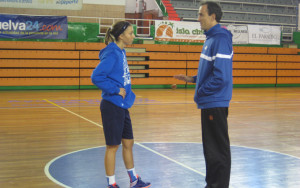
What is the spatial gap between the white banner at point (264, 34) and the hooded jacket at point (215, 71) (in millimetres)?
16653

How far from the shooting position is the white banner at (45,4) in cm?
1723

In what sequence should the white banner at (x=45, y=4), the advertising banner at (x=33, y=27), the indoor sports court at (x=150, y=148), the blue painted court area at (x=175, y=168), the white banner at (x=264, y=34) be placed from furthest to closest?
the white banner at (x=264, y=34), the white banner at (x=45, y=4), the advertising banner at (x=33, y=27), the indoor sports court at (x=150, y=148), the blue painted court area at (x=175, y=168)

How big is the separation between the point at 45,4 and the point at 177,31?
591cm

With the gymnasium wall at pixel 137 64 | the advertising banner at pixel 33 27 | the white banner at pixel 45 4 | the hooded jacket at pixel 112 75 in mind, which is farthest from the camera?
the white banner at pixel 45 4

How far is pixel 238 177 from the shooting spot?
4.06m

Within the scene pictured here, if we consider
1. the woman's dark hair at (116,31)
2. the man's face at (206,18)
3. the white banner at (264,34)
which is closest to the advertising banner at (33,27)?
the white banner at (264,34)

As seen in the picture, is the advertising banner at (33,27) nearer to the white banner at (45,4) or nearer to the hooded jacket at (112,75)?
the white banner at (45,4)

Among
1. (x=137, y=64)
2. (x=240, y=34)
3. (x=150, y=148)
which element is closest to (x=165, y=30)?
(x=137, y=64)

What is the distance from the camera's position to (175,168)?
4375 millimetres

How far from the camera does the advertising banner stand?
15852 mm

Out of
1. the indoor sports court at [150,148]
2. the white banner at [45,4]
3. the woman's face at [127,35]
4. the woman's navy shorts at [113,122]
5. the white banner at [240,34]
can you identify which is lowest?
the indoor sports court at [150,148]

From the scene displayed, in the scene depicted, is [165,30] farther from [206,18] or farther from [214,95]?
[214,95]

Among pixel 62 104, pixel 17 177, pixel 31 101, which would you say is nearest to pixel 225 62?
pixel 17 177

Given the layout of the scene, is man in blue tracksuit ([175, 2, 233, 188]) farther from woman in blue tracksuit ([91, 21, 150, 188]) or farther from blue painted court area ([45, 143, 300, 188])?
woman in blue tracksuit ([91, 21, 150, 188])
